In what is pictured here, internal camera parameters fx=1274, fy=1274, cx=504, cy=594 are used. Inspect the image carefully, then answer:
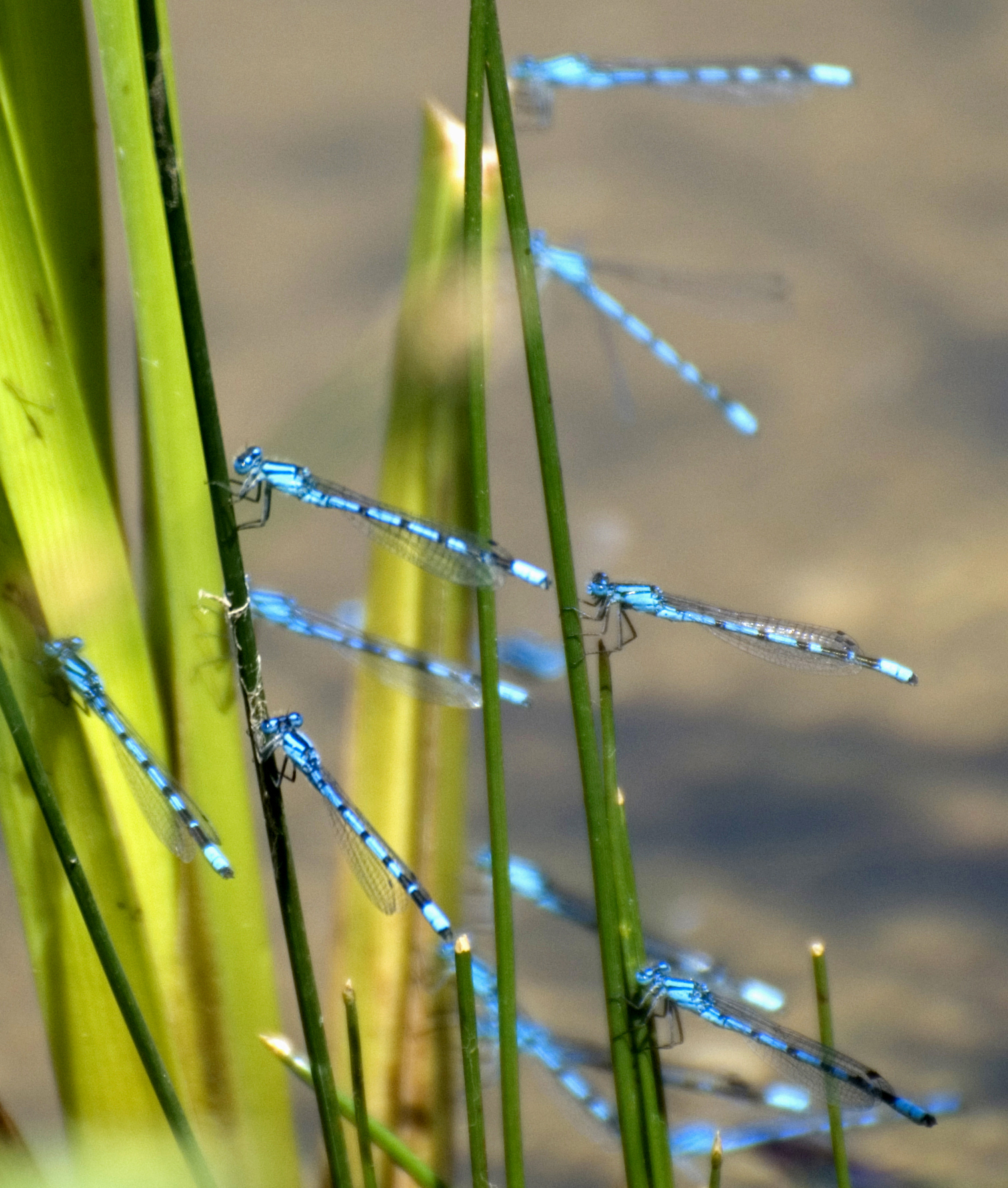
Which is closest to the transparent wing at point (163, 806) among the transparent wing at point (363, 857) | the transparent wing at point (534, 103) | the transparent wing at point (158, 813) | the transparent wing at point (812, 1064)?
the transparent wing at point (158, 813)

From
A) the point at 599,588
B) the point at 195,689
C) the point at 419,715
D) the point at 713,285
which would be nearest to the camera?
the point at 195,689

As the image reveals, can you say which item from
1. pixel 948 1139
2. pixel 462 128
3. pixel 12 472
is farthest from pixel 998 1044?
pixel 12 472

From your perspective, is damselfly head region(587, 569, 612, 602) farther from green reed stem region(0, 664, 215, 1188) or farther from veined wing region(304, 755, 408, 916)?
green reed stem region(0, 664, 215, 1188)

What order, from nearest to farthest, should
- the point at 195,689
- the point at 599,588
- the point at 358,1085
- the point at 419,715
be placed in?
1. the point at 358,1085
2. the point at 195,689
3. the point at 599,588
4. the point at 419,715

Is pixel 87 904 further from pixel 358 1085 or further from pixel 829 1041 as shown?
pixel 829 1041

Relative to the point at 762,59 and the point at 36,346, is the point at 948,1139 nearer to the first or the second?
the point at 36,346

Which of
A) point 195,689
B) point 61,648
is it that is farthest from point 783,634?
point 61,648

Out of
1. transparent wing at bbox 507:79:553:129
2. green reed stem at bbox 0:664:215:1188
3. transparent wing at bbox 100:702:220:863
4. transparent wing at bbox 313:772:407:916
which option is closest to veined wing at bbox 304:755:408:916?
transparent wing at bbox 313:772:407:916
